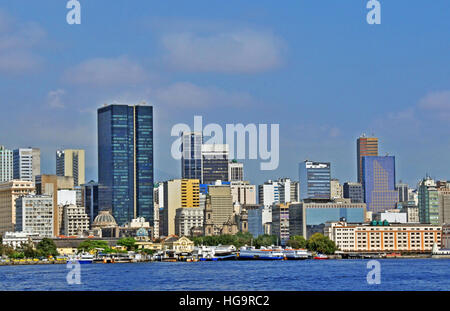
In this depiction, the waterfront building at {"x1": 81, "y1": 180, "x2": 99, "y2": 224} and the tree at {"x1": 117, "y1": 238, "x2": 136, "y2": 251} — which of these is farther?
the waterfront building at {"x1": 81, "y1": 180, "x2": 99, "y2": 224}

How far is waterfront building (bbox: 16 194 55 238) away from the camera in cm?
9856

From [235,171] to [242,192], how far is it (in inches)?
174

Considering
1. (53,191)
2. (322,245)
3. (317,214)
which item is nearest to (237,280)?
(322,245)

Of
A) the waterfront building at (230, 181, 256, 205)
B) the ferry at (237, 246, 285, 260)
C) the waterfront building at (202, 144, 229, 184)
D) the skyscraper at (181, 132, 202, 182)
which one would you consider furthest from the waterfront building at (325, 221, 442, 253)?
the waterfront building at (230, 181, 256, 205)

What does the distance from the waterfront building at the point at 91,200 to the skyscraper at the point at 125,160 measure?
6.38 ft

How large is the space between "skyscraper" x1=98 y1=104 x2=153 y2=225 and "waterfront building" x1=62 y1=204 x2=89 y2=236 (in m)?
4.14

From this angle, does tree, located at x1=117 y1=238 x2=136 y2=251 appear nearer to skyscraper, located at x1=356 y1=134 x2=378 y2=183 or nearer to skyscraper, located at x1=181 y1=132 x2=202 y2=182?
skyscraper, located at x1=181 y1=132 x2=202 y2=182

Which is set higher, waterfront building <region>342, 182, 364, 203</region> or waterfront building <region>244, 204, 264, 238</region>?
waterfront building <region>342, 182, 364, 203</region>

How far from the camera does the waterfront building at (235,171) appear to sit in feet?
433

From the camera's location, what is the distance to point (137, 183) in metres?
110

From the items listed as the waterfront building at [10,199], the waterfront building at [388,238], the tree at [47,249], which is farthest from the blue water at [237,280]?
the waterfront building at [10,199]
